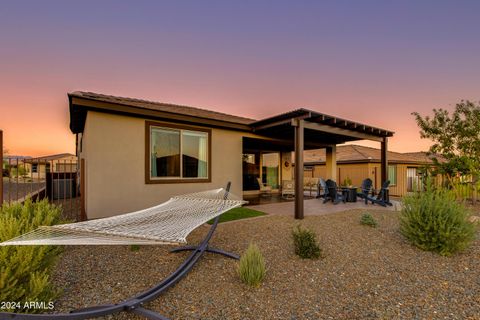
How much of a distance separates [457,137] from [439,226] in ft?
28.1

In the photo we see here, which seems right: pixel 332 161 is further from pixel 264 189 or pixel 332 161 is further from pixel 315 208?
pixel 315 208

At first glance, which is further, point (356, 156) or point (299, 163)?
point (356, 156)

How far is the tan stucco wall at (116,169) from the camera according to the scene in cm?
553

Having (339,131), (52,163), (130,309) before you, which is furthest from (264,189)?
(130,309)

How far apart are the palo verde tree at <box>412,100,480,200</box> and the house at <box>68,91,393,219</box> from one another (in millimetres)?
3856

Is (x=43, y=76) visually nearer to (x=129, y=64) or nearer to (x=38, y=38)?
(x=38, y=38)

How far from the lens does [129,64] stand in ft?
31.6

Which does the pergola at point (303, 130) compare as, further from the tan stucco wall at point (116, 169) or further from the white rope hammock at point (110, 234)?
the white rope hammock at point (110, 234)

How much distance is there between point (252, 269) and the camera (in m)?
2.90

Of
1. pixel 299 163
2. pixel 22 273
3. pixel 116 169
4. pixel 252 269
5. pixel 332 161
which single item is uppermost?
pixel 332 161

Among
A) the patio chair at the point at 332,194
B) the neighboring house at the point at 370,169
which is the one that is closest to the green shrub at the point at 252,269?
the patio chair at the point at 332,194

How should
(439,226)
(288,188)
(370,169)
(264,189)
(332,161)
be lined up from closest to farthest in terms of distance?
(439,226), (288,188), (332,161), (264,189), (370,169)

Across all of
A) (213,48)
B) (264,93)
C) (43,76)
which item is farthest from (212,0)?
(43,76)

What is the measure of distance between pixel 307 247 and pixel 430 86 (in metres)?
11.7
